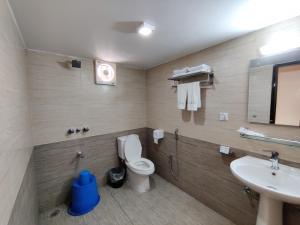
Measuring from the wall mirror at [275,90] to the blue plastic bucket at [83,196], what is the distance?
226cm

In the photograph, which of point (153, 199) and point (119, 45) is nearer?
point (119, 45)

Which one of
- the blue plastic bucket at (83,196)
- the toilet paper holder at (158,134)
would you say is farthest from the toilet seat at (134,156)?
the blue plastic bucket at (83,196)

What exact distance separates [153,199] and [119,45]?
228 centimetres

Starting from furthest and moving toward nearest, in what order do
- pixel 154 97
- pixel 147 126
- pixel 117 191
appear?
pixel 147 126 → pixel 154 97 → pixel 117 191

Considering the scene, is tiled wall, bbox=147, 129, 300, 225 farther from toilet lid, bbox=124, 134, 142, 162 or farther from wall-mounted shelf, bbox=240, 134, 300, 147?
toilet lid, bbox=124, 134, 142, 162

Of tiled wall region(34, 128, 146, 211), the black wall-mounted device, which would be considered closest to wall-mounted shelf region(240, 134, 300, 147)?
tiled wall region(34, 128, 146, 211)

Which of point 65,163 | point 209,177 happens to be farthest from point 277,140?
point 65,163

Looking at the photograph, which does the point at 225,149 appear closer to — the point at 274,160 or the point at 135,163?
the point at 274,160

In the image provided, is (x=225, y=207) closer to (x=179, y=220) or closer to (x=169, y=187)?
(x=179, y=220)

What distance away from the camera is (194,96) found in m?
1.98

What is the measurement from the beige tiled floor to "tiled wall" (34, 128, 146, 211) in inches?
8.7

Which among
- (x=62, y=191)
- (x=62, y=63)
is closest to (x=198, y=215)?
(x=62, y=191)

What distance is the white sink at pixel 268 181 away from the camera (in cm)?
116

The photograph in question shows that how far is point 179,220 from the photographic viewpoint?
1.83m
